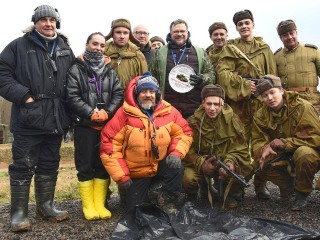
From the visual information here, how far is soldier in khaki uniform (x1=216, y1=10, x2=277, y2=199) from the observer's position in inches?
247

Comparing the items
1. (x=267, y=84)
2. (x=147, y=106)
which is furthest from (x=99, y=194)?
(x=267, y=84)

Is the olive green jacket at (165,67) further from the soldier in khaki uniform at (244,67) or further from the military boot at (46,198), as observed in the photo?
the military boot at (46,198)

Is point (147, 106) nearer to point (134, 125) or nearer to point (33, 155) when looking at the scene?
point (134, 125)

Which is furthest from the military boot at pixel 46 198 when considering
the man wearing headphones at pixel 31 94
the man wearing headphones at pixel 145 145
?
the man wearing headphones at pixel 145 145

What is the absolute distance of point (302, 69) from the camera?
6.47 m

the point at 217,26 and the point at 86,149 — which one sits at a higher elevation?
the point at 217,26

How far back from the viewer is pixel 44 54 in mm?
5129

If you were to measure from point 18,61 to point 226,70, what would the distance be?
3271 millimetres

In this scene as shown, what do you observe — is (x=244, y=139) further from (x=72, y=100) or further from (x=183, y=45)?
(x=72, y=100)

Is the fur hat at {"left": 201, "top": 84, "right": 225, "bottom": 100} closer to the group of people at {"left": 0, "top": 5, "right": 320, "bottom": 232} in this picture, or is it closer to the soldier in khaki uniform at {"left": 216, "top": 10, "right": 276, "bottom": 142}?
the group of people at {"left": 0, "top": 5, "right": 320, "bottom": 232}

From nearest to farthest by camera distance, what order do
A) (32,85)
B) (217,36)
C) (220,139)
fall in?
(32,85) < (220,139) < (217,36)

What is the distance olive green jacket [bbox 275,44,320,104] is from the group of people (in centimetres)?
78

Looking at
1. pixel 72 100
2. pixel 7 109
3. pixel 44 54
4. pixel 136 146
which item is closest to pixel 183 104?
pixel 136 146

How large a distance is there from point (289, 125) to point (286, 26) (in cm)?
191
